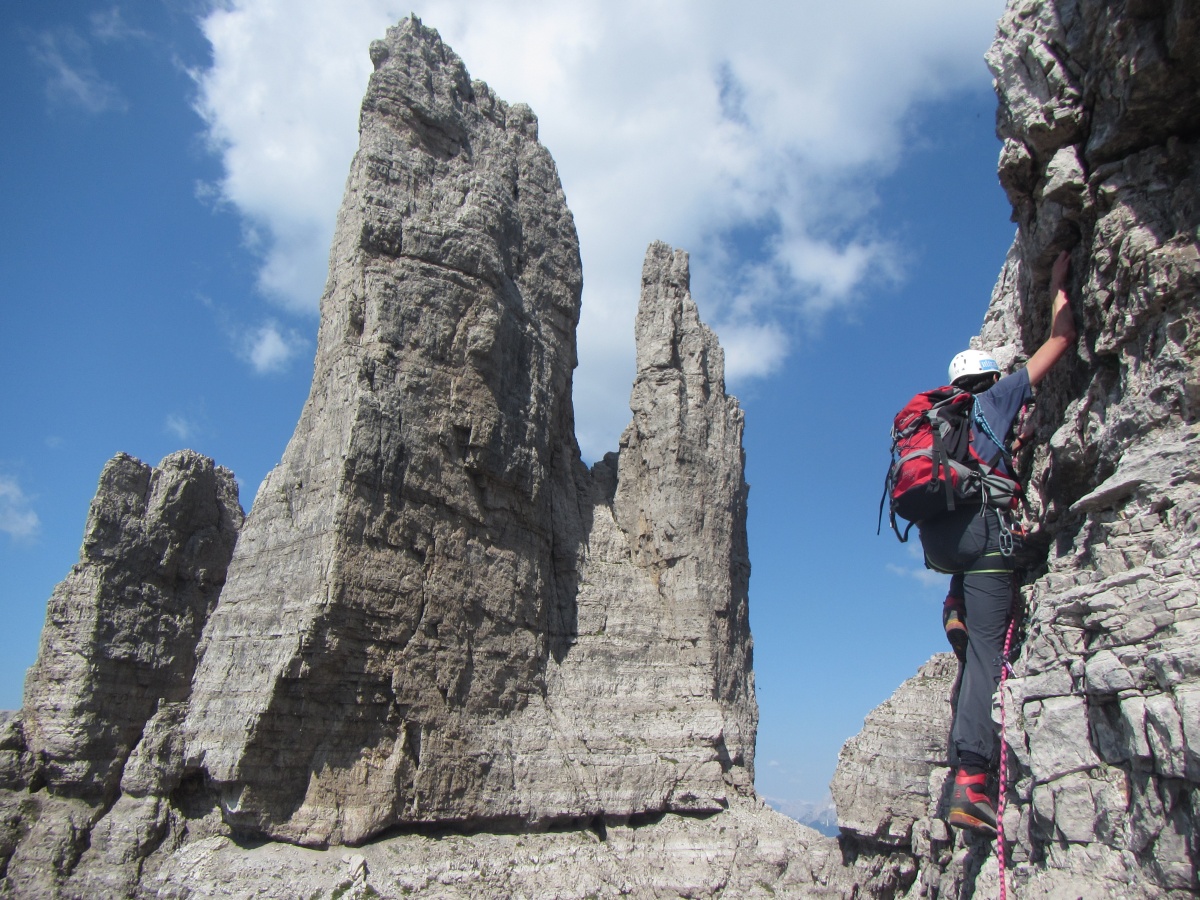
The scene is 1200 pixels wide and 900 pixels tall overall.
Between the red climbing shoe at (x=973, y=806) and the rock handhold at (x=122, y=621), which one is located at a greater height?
the rock handhold at (x=122, y=621)

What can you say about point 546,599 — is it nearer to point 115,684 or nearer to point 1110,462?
point 115,684

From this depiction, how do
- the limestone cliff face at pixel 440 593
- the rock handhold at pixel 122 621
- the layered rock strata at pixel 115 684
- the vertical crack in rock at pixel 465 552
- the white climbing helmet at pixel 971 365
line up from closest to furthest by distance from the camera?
the white climbing helmet at pixel 971 365
the vertical crack in rock at pixel 465 552
the limestone cliff face at pixel 440 593
the layered rock strata at pixel 115 684
the rock handhold at pixel 122 621

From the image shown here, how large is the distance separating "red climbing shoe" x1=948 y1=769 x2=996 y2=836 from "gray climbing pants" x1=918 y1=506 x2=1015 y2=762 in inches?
9.0

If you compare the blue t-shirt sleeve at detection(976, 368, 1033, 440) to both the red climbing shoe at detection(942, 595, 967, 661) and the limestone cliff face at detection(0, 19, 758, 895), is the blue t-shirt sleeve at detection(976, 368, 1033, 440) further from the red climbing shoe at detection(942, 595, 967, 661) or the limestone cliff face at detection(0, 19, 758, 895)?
the limestone cliff face at detection(0, 19, 758, 895)

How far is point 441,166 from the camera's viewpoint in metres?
17.9

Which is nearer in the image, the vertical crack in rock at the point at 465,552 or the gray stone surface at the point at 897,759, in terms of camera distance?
the gray stone surface at the point at 897,759

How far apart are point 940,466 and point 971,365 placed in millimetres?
1223

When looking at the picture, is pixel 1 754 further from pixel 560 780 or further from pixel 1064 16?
pixel 1064 16

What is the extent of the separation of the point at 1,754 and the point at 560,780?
1351cm

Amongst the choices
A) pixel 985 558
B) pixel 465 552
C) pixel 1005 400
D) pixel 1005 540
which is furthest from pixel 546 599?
pixel 1005 400

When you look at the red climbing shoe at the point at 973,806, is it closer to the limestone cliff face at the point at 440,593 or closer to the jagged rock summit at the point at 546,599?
the jagged rock summit at the point at 546,599

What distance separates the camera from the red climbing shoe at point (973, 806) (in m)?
6.73

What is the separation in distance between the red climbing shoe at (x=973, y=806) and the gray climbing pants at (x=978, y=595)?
0.75ft

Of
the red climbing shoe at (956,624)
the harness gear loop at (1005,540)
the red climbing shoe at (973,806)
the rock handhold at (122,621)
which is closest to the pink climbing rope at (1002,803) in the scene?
the red climbing shoe at (973,806)
